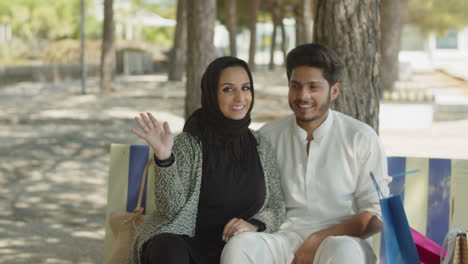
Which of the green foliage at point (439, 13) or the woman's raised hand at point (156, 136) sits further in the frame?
the green foliage at point (439, 13)

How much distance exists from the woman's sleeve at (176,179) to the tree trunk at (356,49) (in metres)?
1.54

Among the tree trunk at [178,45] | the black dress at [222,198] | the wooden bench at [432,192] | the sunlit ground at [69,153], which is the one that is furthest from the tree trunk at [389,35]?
the black dress at [222,198]

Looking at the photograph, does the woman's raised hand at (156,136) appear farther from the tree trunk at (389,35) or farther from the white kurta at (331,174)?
the tree trunk at (389,35)

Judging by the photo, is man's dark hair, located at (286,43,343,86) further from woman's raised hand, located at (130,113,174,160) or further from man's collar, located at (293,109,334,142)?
woman's raised hand, located at (130,113,174,160)

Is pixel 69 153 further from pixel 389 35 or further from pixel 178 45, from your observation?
pixel 178 45

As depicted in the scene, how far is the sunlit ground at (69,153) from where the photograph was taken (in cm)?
580

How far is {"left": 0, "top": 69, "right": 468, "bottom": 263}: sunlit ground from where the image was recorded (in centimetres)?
580

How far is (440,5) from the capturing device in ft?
118

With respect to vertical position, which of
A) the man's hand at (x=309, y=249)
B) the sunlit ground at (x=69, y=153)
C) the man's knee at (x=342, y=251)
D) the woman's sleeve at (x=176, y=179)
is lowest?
the sunlit ground at (x=69, y=153)

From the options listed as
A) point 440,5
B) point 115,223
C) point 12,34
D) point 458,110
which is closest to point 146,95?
point 458,110

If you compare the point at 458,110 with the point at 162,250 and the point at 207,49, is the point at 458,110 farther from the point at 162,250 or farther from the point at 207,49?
the point at 162,250

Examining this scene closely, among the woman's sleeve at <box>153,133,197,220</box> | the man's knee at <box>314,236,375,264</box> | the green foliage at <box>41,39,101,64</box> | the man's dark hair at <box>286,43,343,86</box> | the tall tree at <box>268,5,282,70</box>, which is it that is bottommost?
the man's knee at <box>314,236,375,264</box>

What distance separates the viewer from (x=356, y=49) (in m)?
4.50

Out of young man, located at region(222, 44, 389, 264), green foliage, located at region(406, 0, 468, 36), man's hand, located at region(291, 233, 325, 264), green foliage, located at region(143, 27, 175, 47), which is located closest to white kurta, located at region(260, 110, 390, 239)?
young man, located at region(222, 44, 389, 264)
